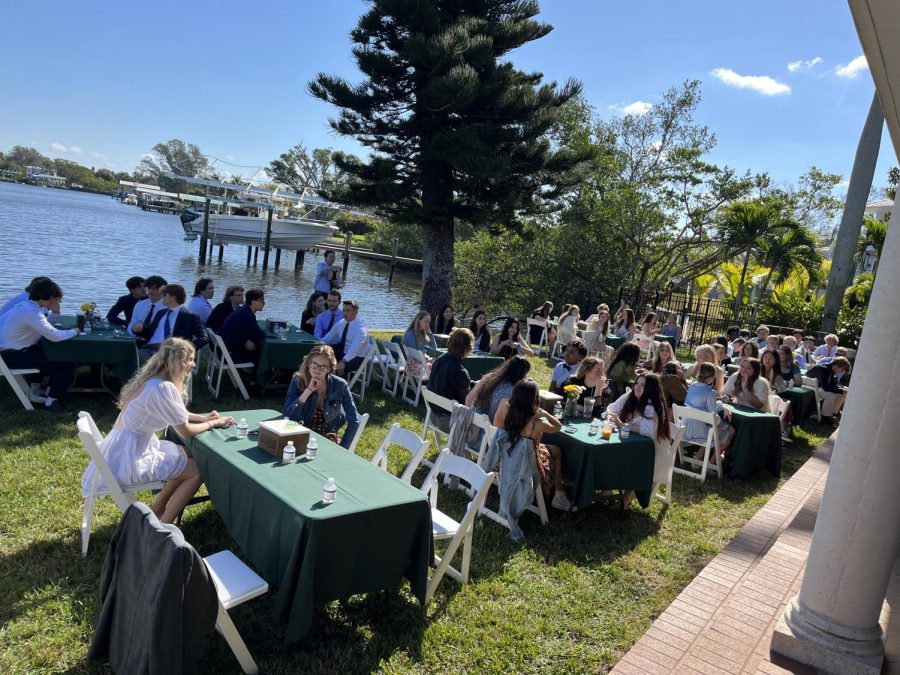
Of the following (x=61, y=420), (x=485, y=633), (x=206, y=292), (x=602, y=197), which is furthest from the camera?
(x=602, y=197)

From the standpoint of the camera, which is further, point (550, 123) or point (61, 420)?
point (550, 123)

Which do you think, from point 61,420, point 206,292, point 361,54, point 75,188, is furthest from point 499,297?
point 75,188

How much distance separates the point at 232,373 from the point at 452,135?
8.35 metres

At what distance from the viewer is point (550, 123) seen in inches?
584

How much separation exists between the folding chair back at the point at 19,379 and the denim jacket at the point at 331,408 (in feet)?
10.2

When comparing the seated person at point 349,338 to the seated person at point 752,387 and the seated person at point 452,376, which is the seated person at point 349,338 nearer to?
the seated person at point 452,376

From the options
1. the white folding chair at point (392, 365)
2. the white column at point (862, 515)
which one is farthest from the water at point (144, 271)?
the white column at point (862, 515)

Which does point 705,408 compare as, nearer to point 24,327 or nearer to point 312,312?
point 312,312

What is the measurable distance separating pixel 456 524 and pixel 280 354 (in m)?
4.32

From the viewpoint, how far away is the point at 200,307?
8141 mm

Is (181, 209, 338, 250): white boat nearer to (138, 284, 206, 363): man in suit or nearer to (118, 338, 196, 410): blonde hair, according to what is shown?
(138, 284, 206, 363): man in suit

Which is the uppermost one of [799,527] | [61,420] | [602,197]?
[602,197]

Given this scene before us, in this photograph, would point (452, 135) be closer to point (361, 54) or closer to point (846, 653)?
point (361, 54)

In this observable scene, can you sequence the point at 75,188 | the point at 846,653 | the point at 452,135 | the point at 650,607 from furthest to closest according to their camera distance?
the point at 75,188, the point at 452,135, the point at 650,607, the point at 846,653
